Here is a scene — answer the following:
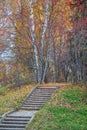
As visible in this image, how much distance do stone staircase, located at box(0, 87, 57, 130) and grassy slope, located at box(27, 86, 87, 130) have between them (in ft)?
2.39

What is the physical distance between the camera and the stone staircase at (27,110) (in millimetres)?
17344

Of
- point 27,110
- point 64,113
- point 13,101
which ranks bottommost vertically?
point 27,110

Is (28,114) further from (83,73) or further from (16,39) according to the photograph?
(16,39)

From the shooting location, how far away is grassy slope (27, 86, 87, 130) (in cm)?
1606

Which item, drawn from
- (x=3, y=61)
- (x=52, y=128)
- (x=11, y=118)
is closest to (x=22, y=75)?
(x=3, y=61)

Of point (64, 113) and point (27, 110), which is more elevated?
point (64, 113)

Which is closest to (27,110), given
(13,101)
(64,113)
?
(13,101)

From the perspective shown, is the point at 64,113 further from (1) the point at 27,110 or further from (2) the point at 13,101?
(2) the point at 13,101

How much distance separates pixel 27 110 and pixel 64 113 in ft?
12.1

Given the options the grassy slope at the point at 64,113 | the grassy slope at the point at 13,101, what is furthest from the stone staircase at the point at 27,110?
the grassy slope at the point at 64,113

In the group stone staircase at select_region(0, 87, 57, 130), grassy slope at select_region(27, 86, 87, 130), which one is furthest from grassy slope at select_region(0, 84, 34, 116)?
grassy slope at select_region(27, 86, 87, 130)

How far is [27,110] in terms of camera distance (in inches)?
831

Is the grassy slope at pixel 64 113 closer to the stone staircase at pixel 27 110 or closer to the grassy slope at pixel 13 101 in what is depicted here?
the stone staircase at pixel 27 110

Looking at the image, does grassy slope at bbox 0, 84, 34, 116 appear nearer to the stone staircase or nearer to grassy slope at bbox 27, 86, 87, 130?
the stone staircase
